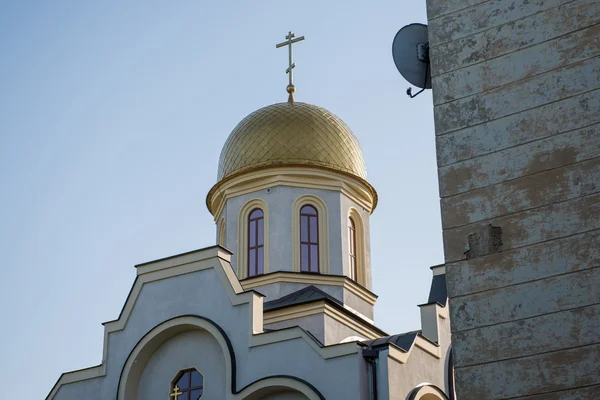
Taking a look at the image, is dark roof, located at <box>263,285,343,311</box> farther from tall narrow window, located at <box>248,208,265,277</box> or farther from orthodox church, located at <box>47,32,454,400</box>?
tall narrow window, located at <box>248,208,265,277</box>

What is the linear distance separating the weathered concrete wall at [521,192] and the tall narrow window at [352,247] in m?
10.00

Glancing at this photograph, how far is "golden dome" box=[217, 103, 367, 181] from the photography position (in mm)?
18969

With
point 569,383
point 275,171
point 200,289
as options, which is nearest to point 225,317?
point 200,289

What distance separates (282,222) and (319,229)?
744 millimetres

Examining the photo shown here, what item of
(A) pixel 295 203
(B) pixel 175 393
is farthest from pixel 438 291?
(B) pixel 175 393

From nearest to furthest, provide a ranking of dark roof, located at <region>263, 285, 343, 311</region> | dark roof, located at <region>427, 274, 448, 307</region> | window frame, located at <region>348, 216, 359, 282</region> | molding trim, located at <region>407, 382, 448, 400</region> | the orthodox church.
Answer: the orthodox church, molding trim, located at <region>407, 382, 448, 400</region>, dark roof, located at <region>263, 285, 343, 311</region>, dark roof, located at <region>427, 274, 448, 307</region>, window frame, located at <region>348, 216, 359, 282</region>

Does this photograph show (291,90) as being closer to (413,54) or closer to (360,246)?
(360,246)

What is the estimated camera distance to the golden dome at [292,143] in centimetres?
1897

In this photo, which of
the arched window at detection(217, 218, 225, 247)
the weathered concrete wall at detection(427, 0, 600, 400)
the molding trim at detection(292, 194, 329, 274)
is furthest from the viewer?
the arched window at detection(217, 218, 225, 247)

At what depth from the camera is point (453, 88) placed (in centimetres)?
888

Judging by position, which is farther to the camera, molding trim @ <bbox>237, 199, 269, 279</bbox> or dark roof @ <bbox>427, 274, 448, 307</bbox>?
molding trim @ <bbox>237, 199, 269, 279</bbox>

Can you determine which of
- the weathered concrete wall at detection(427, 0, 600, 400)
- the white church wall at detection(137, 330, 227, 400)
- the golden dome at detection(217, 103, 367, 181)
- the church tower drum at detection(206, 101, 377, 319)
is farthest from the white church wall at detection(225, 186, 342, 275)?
the weathered concrete wall at detection(427, 0, 600, 400)

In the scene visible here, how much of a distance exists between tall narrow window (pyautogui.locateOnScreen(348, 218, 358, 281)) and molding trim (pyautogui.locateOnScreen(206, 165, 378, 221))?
504mm

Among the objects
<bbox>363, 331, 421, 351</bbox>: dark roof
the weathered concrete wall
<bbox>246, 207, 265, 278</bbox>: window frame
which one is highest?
<bbox>246, 207, 265, 278</bbox>: window frame
